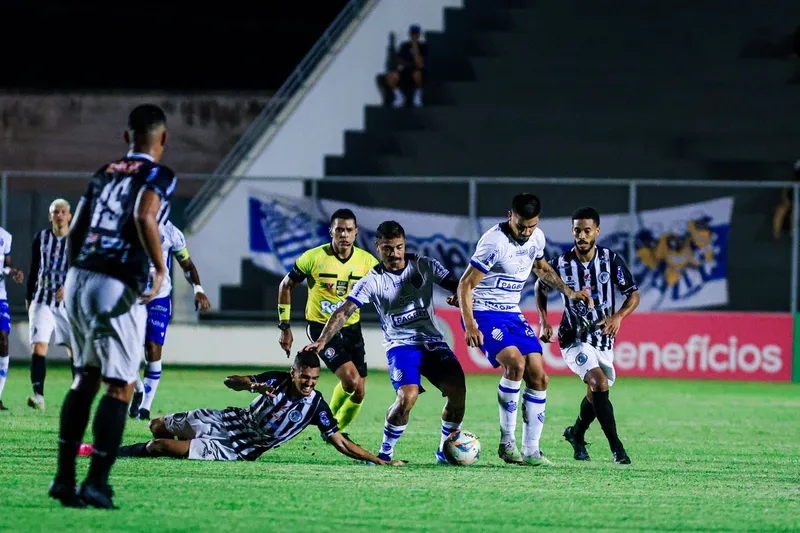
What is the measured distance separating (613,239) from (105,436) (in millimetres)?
13371

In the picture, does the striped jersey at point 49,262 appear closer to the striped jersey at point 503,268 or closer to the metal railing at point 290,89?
the striped jersey at point 503,268

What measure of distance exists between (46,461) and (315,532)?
10.2 ft

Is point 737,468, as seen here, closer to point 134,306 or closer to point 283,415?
point 283,415

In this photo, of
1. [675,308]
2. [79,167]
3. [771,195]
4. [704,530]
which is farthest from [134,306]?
[79,167]

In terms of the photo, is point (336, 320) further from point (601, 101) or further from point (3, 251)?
point (601, 101)

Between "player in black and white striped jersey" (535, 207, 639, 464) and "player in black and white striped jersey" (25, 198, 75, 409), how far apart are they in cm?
530

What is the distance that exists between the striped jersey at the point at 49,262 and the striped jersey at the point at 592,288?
5.45 meters

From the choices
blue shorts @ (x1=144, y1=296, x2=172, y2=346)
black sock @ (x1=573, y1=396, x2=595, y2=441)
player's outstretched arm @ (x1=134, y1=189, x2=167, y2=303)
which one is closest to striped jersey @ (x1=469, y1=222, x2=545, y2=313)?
black sock @ (x1=573, y1=396, x2=595, y2=441)

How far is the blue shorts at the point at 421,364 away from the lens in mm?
9070

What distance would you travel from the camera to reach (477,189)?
20.3m

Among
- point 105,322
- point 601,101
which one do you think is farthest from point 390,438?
point 601,101

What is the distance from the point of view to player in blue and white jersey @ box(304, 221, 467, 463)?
9.09 m

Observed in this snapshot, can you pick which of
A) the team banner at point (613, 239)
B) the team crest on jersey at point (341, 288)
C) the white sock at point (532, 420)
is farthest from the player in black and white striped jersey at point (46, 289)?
the team banner at point (613, 239)

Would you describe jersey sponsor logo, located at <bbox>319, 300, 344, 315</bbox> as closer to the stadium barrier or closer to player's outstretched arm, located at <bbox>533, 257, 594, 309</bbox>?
player's outstretched arm, located at <bbox>533, 257, 594, 309</bbox>
